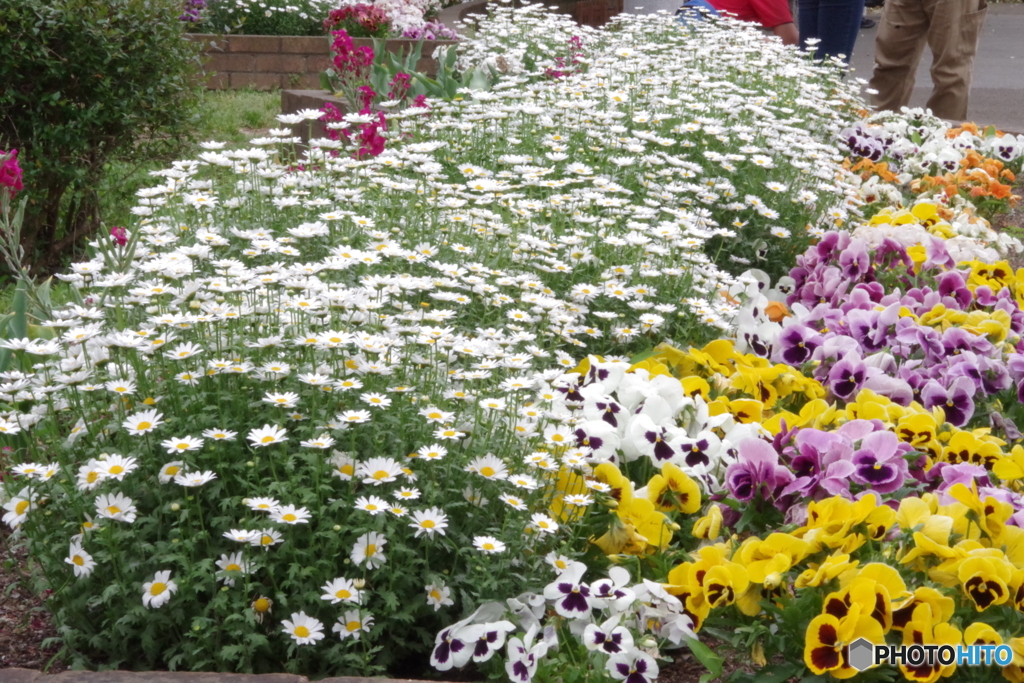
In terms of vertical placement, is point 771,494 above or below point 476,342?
below

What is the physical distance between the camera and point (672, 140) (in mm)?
4293

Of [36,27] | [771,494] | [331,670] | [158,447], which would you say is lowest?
[331,670]

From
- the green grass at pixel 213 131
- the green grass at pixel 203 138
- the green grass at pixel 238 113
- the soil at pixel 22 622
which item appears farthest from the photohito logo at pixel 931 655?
the green grass at pixel 238 113

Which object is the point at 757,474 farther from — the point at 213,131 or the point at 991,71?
the point at 991,71

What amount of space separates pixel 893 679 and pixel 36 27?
4.81 metres

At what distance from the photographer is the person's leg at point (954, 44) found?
7020mm

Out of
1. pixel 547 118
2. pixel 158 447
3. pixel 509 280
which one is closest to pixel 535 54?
pixel 547 118

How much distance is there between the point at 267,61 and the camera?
10.1m

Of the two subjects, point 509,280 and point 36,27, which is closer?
point 509,280

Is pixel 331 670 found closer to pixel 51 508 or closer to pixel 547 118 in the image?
pixel 51 508

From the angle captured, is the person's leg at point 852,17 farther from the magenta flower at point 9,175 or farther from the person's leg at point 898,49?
the magenta flower at point 9,175

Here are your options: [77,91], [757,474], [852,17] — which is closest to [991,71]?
[852,17]

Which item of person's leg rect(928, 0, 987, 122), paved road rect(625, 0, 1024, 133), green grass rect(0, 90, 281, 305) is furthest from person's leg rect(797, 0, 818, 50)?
green grass rect(0, 90, 281, 305)

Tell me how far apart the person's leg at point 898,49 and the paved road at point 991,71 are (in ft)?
2.82
